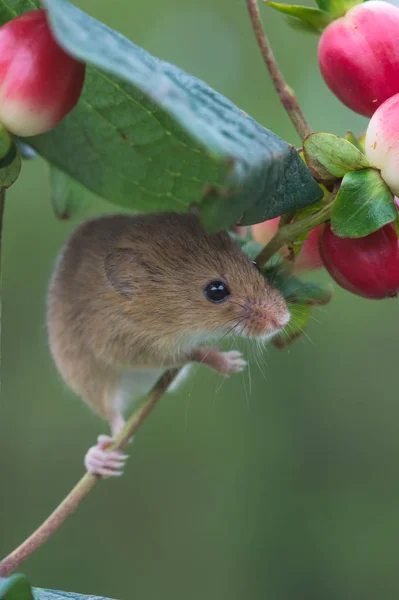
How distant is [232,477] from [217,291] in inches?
142

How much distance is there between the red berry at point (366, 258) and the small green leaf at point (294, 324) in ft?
0.80

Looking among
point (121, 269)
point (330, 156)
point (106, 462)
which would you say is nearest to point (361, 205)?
point (330, 156)

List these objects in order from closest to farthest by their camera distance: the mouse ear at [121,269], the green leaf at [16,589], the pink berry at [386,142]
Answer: the green leaf at [16,589]
the pink berry at [386,142]
the mouse ear at [121,269]

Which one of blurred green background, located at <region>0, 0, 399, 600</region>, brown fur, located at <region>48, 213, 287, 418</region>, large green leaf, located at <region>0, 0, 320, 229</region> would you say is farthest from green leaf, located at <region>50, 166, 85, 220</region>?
blurred green background, located at <region>0, 0, 399, 600</region>

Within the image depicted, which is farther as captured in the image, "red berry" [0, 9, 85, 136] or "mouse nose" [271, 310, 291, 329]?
"mouse nose" [271, 310, 291, 329]

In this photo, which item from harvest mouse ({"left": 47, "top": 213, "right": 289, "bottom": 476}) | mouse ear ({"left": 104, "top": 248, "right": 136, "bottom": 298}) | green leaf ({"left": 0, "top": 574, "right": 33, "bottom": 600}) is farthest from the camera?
mouse ear ({"left": 104, "top": 248, "right": 136, "bottom": 298})

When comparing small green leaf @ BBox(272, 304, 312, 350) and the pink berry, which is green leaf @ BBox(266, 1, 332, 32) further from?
small green leaf @ BBox(272, 304, 312, 350)

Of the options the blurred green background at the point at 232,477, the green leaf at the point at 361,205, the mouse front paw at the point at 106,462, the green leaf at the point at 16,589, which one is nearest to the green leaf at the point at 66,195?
the mouse front paw at the point at 106,462

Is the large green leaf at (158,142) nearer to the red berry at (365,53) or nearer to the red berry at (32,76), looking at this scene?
the red berry at (32,76)

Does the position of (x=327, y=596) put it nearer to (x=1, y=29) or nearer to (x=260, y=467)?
(x=260, y=467)

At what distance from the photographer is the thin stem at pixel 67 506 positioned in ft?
3.43

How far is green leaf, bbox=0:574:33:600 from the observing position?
791mm

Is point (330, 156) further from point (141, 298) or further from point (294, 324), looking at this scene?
point (141, 298)

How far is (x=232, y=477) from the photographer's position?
490 centimetres
